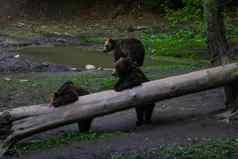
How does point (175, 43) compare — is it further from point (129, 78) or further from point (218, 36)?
point (129, 78)

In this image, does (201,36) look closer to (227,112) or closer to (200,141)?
(227,112)

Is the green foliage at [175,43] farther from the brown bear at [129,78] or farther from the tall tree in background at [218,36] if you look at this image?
the brown bear at [129,78]

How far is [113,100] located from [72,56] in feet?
41.9

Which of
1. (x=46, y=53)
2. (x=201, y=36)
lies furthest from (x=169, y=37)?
(x=46, y=53)

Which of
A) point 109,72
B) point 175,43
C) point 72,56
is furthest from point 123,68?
point 175,43

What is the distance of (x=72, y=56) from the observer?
917 inches

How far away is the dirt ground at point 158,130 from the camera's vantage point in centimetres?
991

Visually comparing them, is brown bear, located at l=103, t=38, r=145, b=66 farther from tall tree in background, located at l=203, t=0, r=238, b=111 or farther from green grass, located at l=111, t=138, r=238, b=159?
green grass, located at l=111, t=138, r=238, b=159

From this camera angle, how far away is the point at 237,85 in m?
11.6

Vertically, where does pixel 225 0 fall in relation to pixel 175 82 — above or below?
above

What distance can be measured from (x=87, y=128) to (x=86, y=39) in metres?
17.0

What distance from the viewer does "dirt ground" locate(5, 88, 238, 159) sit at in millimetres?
9906

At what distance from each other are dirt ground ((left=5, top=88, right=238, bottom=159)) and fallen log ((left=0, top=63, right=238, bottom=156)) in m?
A: 0.42

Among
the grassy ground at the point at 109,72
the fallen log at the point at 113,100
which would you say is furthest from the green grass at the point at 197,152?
the fallen log at the point at 113,100
